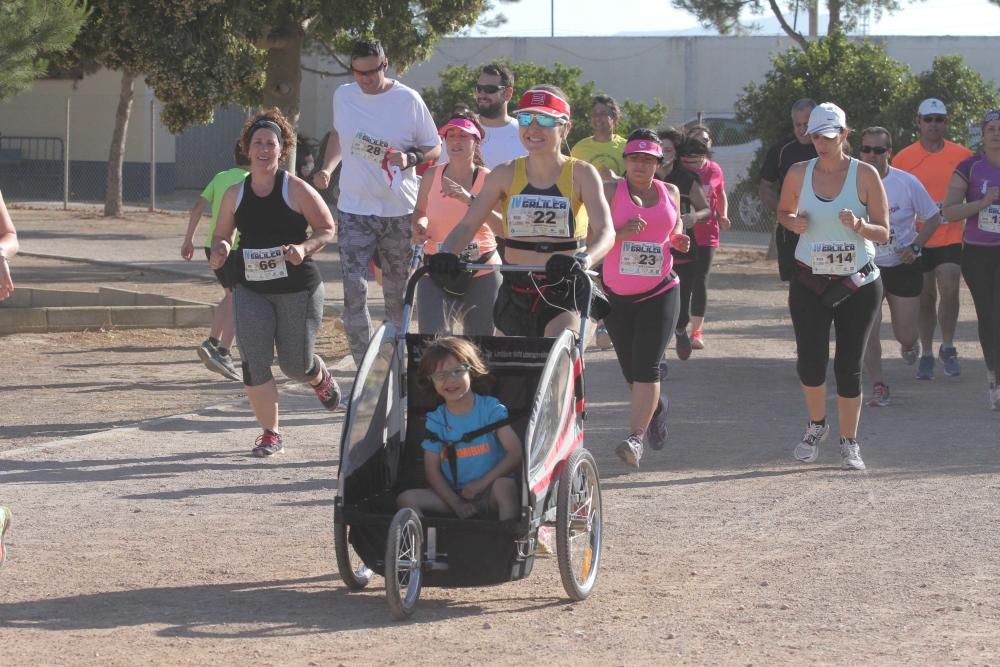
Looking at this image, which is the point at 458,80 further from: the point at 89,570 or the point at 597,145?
→ the point at 89,570

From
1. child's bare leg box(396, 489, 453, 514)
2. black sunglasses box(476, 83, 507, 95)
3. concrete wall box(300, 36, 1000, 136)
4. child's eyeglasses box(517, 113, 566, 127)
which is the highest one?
concrete wall box(300, 36, 1000, 136)

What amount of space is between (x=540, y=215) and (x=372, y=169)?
9.55 feet

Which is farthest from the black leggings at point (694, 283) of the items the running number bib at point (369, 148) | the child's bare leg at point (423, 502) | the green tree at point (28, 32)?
the child's bare leg at point (423, 502)

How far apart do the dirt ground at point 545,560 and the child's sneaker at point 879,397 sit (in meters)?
0.14

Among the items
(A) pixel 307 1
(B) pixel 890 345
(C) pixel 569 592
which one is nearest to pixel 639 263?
(C) pixel 569 592

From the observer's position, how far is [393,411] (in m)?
6.14

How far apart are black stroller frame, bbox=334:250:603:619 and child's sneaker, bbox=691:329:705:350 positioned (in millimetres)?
6899

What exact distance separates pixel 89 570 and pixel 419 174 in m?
4.28

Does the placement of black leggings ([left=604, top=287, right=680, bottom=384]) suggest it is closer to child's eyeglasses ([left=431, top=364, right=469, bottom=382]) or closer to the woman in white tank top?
the woman in white tank top

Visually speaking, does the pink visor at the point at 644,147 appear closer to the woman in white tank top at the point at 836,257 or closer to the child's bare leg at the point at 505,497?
the woman in white tank top at the point at 836,257

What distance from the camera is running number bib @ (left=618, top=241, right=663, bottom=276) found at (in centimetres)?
803

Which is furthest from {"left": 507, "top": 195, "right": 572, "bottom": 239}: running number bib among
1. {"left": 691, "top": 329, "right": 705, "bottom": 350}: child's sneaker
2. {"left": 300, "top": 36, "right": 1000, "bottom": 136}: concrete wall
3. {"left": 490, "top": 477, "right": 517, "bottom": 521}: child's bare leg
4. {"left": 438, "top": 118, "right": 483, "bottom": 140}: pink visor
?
{"left": 300, "top": 36, "right": 1000, "bottom": 136}: concrete wall

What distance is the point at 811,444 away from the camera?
27.6 ft

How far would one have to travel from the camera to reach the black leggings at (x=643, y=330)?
8.01 meters
